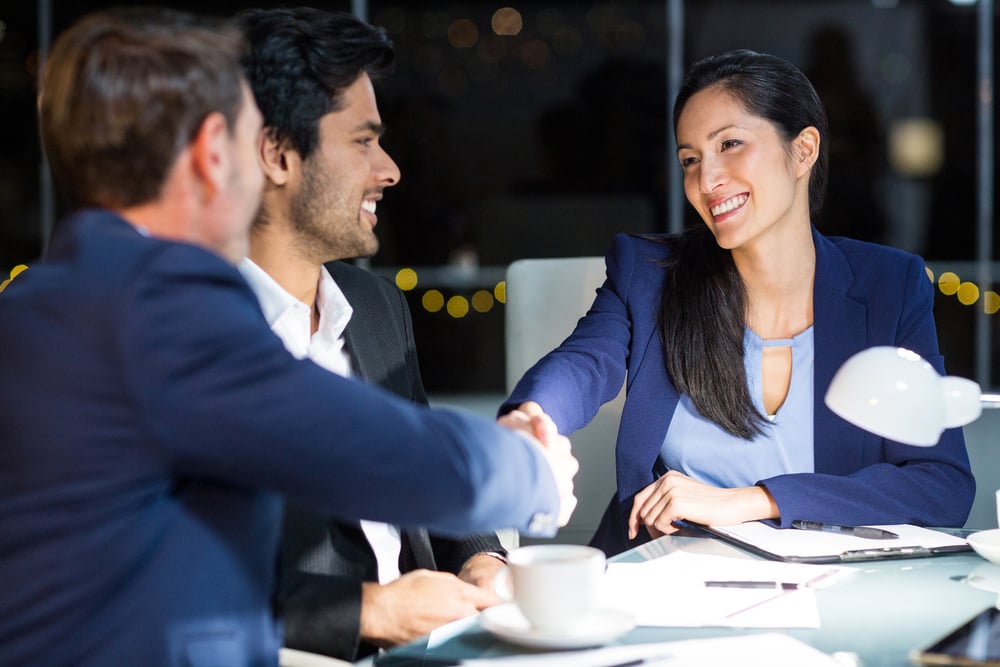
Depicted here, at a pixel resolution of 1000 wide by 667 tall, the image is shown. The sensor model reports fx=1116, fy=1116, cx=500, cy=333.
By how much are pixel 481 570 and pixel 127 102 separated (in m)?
1.07

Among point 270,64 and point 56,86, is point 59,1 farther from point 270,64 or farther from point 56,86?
point 56,86

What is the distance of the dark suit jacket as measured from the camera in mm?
1512

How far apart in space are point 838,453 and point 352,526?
924mm

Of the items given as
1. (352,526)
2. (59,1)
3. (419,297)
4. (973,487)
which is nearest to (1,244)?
(59,1)

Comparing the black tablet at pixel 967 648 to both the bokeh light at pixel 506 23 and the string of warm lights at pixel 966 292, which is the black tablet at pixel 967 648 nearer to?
the string of warm lights at pixel 966 292

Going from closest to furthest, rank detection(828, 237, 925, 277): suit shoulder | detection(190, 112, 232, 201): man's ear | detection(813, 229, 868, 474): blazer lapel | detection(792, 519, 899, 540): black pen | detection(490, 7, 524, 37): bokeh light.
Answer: detection(190, 112, 232, 201): man's ear < detection(792, 519, 899, 540): black pen < detection(813, 229, 868, 474): blazer lapel < detection(828, 237, 925, 277): suit shoulder < detection(490, 7, 524, 37): bokeh light

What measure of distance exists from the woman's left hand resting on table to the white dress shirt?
454mm

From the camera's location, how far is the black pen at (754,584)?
4.70 feet

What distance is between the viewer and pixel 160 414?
0.94 metres

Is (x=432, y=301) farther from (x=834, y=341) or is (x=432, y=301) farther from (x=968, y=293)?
(x=834, y=341)

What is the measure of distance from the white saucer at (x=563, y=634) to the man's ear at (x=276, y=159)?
1060 millimetres

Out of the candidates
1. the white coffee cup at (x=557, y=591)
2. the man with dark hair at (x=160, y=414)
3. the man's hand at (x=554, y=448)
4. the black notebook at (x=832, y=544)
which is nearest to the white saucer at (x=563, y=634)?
the white coffee cup at (x=557, y=591)

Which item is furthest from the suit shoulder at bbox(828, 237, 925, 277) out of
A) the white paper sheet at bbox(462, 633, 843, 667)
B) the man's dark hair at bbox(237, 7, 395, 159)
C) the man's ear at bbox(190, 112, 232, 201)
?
the man's ear at bbox(190, 112, 232, 201)

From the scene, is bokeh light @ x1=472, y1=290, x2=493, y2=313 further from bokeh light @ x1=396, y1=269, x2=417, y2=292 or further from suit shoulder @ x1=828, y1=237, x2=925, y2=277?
suit shoulder @ x1=828, y1=237, x2=925, y2=277
